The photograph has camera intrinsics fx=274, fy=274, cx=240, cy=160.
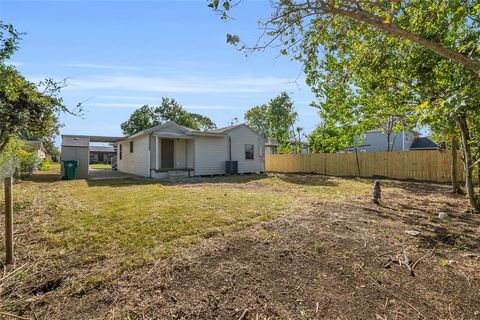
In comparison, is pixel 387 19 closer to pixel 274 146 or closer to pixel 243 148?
pixel 243 148

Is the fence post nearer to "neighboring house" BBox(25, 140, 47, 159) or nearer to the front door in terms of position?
the front door

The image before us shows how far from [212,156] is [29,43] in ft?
38.5

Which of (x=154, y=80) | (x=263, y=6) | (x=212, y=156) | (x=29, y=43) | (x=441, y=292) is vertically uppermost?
(x=154, y=80)

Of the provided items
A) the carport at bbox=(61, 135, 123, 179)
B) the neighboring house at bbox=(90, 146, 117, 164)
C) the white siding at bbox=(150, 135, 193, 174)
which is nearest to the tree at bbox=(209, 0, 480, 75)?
the white siding at bbox=(150, 135, 193, 174)

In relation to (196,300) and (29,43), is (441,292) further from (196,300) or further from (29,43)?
(29,43)

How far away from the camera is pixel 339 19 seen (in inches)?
183

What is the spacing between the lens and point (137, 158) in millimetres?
17516

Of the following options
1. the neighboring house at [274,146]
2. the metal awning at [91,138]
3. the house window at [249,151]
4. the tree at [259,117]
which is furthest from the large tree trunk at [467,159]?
the tree at [259,117]

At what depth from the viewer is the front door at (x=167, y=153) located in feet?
55.7

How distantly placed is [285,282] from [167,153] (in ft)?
49.8

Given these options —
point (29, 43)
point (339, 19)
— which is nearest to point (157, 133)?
point (29, 43)

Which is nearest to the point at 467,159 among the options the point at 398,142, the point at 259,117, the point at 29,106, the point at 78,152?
the point at 29,106

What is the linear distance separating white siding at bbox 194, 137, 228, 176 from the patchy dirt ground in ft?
41.0

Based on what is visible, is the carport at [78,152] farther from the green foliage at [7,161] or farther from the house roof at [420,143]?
the house roof at [420,143]
